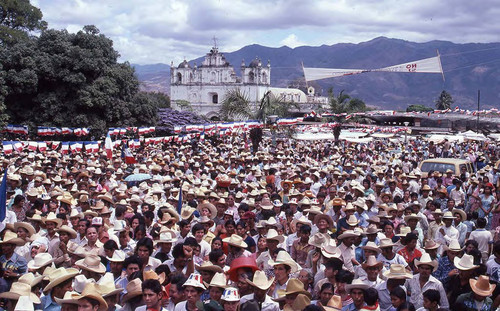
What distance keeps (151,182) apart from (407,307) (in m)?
8.88

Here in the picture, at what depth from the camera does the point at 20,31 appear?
39.3 meters

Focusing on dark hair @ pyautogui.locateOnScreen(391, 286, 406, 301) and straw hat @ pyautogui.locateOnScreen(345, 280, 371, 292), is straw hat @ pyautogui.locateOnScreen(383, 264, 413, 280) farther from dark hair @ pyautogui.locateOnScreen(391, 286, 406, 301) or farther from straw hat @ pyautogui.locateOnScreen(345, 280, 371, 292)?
straw hat @ pyautogui.locateOnScreen(345, 280, 371, 292)

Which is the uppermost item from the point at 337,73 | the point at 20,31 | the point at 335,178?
the point at 20,31

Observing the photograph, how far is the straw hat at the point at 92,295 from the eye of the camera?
4.89 meters

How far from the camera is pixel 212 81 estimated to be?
10875cm

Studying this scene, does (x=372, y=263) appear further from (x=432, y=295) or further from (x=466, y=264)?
(x=466, y=264)

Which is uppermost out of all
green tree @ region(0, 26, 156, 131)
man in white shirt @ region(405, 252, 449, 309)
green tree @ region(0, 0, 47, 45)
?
green tree @ region(0, 0, 47, 45)

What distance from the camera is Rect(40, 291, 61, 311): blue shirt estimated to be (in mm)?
5457

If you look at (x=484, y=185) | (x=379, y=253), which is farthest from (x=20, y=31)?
(x=379, y=253)

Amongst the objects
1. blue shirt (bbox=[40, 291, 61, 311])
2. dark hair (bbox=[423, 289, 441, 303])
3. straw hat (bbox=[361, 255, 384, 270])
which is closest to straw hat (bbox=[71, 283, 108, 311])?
blue shirt (bbox=[40, 291, 61, 311])

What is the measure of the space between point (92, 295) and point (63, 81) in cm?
2881

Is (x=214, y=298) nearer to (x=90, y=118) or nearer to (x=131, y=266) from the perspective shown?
(x=131, y=266)

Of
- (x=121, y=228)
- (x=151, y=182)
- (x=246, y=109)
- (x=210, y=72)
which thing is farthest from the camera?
(x=210, y=72)

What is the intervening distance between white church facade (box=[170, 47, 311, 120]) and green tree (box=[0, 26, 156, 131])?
71496 millimetres
